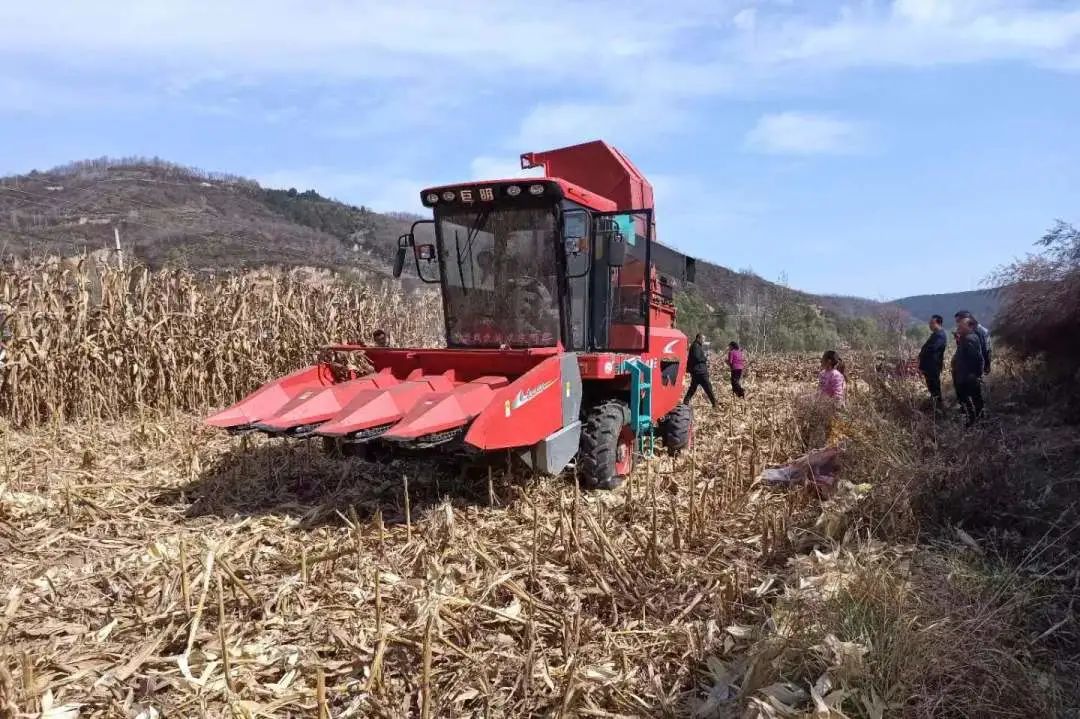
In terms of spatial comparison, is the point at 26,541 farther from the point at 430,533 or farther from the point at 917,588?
the point at 917,588

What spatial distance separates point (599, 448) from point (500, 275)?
63.6 inches

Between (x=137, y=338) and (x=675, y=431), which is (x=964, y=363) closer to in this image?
(x=675, y=431)

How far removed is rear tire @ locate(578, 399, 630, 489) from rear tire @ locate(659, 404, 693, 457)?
1.80 meters

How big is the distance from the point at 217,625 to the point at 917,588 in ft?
10.1

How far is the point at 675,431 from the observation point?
7203 mm

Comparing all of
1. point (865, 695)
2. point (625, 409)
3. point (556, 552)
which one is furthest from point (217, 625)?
point (625, 409)

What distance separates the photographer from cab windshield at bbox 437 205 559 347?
564 centimetres

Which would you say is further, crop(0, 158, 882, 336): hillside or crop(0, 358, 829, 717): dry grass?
crop(0, 158, 882, 336): hillside

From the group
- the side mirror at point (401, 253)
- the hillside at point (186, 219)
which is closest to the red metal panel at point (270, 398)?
the side mirror at point (401, 253)

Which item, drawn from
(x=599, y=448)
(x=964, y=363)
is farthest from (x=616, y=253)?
(x=964, y=363)

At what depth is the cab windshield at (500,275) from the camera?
564 cm

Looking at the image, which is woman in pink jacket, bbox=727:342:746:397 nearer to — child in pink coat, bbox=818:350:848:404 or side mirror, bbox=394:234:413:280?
child in pink coat, bbox=818:350:848:404

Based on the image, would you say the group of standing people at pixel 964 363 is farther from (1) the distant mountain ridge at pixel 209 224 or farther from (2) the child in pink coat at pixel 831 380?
(1) the distant mountain ridge at pixel 209 224

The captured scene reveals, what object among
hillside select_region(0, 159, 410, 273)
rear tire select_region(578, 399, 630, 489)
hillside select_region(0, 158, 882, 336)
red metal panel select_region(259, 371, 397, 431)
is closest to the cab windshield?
rear tire select_region(578, 399, 630, 489)
